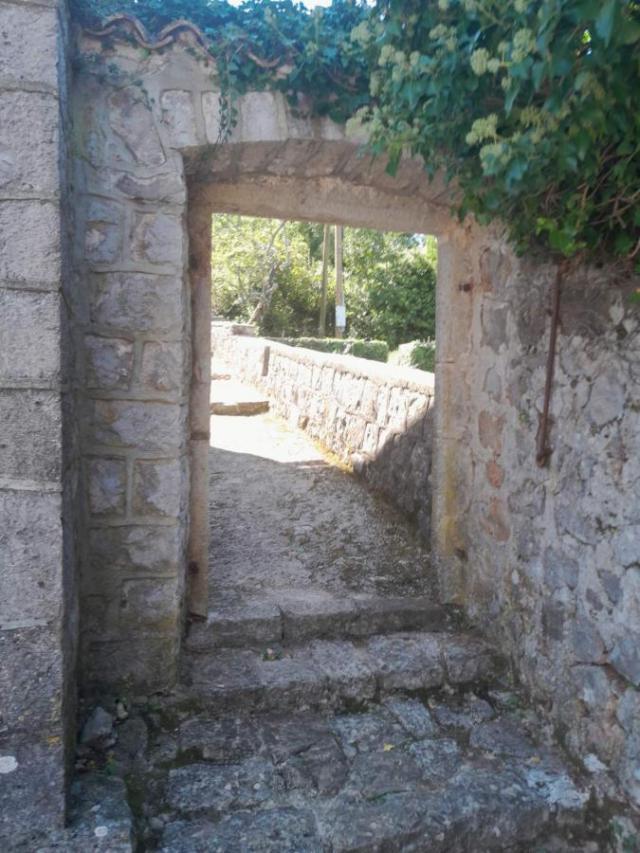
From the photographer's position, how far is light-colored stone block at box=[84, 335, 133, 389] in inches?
114

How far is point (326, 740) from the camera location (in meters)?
2.84

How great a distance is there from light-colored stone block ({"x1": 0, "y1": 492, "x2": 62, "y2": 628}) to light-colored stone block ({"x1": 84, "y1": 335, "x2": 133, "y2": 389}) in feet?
2.85

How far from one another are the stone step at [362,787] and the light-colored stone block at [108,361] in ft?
4.66

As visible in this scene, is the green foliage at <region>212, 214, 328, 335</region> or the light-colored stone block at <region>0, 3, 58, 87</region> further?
the green foliage at <region>212, 214, 328, 335</region>

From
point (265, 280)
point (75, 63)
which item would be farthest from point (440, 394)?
point (265, 280)

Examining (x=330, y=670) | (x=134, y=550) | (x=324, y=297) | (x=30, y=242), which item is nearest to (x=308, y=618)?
(x=330, y=670)

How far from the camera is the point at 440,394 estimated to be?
3699mm

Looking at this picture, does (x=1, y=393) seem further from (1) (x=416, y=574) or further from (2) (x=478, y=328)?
(1) (x=416, y=574)

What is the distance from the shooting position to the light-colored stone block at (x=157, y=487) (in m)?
2.96

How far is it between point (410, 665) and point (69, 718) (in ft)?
4.99

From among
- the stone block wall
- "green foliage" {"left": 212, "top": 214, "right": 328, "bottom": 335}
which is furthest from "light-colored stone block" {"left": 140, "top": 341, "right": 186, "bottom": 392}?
"green foliage" {"left": 212, "top": 214, "right": 328, "bottom": 335}

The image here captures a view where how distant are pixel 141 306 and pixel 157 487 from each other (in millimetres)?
753

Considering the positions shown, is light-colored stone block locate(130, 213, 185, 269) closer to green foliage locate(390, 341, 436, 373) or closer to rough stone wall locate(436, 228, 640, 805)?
rough stone wall locate(436, 228, 640, 805)

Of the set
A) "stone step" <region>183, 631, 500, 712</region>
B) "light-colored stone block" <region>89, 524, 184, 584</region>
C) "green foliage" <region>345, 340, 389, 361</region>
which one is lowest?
"stone step" <region>183, 631, 500, 712</region>
